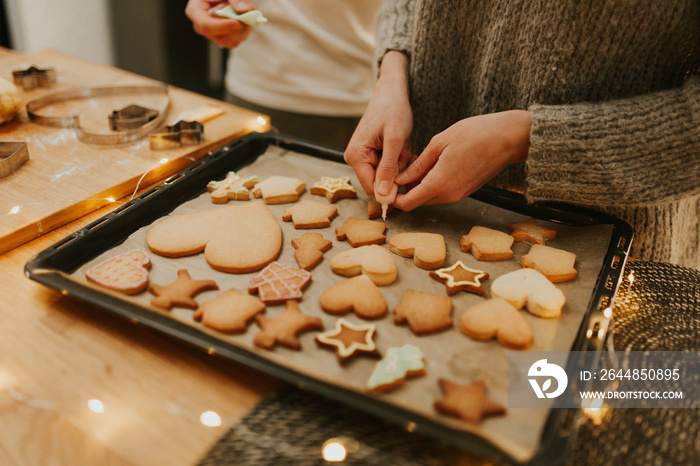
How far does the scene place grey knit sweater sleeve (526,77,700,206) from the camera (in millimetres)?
979

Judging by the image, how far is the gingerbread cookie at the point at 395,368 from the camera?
0.75 meters

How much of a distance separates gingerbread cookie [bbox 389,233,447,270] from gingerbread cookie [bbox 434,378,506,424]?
0.34m

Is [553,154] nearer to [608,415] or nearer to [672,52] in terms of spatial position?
[672,52]

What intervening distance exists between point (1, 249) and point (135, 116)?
0.66 metres

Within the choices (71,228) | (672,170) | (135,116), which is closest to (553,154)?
(672,170)

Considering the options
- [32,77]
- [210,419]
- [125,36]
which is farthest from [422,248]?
[125,36]

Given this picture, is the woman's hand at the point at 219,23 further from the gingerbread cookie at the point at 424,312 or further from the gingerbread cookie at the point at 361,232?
the gingerbread cookie at the point at 424,312

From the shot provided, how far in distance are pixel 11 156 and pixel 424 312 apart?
1066 millimetres

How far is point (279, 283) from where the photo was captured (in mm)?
957

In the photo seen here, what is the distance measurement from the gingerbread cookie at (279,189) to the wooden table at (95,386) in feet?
1.61

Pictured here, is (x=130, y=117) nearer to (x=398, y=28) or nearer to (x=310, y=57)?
(x=310, y=57)

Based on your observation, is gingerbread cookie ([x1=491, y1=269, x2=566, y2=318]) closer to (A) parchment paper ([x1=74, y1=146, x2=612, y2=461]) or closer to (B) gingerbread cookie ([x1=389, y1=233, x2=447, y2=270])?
(A) parchment paper ([x1=74, y1=146, x2=612, y2=461])

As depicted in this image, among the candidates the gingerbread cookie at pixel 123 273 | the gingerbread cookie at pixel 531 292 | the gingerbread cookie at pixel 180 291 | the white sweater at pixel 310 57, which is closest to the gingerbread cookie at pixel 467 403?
the gingerbread cookie at pixel 531 292

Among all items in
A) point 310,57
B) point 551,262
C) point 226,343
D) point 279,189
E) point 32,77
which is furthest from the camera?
point 310,57
